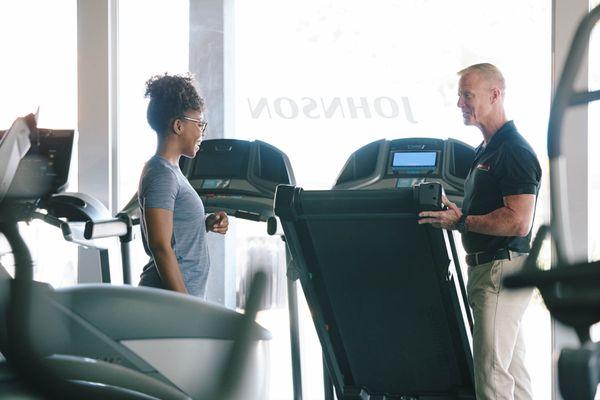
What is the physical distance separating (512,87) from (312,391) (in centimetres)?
196

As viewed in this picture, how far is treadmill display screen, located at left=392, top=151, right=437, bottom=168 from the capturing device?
3.68 metres

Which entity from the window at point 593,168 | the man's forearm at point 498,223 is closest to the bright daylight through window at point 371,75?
the window at point 593,168

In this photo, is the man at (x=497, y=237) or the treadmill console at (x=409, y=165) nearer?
the man at (x=497, y=237)

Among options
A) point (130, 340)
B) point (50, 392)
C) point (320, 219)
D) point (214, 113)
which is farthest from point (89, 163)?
point (50, 392)

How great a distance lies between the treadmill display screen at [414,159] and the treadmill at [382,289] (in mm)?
623

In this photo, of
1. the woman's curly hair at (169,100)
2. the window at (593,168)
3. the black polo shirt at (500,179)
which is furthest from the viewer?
the window at (593,168)

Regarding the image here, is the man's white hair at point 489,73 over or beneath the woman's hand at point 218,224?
over

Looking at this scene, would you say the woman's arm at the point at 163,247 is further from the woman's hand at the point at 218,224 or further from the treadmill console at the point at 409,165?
the treadmill console at the point at 409,165

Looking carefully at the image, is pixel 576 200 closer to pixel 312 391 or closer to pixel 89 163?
pixel 312 391

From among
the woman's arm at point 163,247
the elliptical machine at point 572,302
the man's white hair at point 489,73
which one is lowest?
the woman's arm at point 163,247

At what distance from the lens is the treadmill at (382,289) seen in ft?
9.84

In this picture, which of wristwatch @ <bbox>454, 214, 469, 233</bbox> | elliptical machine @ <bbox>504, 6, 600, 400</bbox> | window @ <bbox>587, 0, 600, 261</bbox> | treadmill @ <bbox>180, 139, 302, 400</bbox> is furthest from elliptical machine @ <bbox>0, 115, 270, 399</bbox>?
window @ <bbox>587, 0, 600, 261</bbox>

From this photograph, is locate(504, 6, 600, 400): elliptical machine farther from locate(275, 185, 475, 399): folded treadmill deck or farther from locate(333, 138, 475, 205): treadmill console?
locate(333, 138, 475, 205): treadmill console

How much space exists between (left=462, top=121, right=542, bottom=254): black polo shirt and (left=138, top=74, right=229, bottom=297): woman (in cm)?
98
